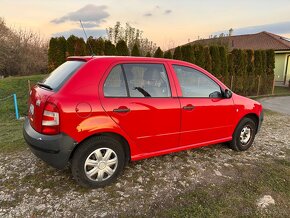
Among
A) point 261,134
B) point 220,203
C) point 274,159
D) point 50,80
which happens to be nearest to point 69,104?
point 50,80

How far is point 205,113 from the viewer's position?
3865mm

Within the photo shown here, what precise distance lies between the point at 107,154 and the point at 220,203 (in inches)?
59.8

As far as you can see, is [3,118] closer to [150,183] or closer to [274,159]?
[150,183]

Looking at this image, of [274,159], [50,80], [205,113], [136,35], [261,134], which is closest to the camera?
[50,80]

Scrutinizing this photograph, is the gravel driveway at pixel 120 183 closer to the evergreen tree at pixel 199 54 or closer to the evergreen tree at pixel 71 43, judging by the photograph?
the evergreen tree at pixel 71 43

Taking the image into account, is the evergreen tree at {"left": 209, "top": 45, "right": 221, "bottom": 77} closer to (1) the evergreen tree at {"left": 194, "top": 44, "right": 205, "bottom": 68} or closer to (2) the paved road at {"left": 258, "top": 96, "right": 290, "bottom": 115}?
(1) the evergreen tree at {"left": 194, "top": 44, "right": 205, "bottom": 68}

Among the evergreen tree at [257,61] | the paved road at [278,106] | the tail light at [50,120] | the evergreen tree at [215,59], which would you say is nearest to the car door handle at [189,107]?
the tail light at [50,120]

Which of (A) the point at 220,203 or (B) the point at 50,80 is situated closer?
(A) the point at 220,203

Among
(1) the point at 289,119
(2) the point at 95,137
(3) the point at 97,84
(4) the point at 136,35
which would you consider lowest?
(1) the point at 289,119

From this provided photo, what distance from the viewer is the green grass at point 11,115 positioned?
4755 millimetres

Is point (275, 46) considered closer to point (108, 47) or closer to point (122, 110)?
point (108, 47)

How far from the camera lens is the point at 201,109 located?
379cm

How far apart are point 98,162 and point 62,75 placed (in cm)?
121

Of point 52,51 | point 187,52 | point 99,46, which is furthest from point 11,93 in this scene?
point 187,52
